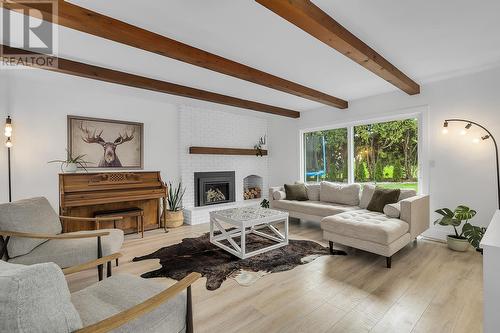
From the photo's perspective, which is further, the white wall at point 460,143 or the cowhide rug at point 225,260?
the white wall at point 460,143

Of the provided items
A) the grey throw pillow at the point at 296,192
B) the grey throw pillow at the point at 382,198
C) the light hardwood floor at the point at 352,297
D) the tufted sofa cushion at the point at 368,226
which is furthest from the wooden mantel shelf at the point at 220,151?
the grey throw pillow at the point at 382,198

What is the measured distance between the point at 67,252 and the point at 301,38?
3013 millimetres

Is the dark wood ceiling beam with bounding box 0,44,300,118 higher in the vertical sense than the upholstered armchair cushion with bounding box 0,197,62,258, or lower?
higher

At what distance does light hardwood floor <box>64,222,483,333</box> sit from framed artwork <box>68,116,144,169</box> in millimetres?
1980

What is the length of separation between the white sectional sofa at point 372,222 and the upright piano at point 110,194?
2838 mm

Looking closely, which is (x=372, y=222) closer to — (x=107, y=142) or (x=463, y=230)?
(x=463, y=230)

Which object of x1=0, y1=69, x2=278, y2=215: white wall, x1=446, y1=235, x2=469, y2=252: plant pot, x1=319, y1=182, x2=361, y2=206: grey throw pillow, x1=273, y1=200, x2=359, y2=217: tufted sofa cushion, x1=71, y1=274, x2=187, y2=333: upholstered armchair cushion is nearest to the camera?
x1=71, y1=274, x2=187, y2=333: upholstered armchair cushion

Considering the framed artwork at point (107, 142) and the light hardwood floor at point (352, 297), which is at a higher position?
the framed artwork at point (107, 142)

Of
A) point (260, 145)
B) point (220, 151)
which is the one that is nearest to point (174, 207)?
point (220, 151)

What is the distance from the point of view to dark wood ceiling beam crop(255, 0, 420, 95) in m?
1.74

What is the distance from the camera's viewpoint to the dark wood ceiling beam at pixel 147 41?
1.91 meters

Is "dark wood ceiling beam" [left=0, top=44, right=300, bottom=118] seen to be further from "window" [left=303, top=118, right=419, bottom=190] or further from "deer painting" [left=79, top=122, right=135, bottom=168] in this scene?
"window" [left=303, top=118, right=419, bottom=190]

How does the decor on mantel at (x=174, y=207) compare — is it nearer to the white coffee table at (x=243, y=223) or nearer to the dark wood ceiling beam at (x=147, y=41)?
the white coffee table at (x=243, y=223)

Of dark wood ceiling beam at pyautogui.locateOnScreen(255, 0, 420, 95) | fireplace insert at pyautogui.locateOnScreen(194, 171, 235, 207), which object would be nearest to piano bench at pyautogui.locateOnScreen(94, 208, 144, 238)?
fireplace insert at pyautogui.locateOnScreen(194, 171, 235, 207)
